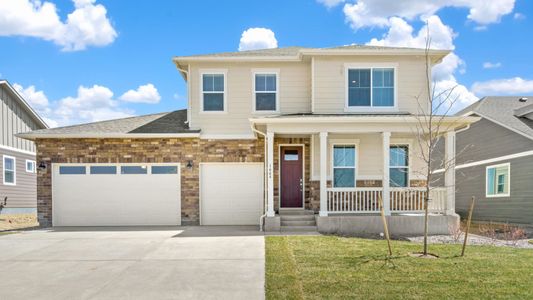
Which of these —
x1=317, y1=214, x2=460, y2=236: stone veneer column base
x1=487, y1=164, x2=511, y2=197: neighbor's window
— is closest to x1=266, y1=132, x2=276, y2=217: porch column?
x1=317, y1=214, x2=460, y2=236: stone veneer column base

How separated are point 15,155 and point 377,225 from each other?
57.1ft

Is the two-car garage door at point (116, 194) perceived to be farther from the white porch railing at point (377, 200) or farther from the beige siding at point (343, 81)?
the beige siding at point (343, 81)

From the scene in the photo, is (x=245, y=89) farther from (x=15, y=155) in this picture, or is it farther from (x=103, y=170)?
(x=15, y=155)

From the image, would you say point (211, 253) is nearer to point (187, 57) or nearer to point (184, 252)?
point (184, 252)

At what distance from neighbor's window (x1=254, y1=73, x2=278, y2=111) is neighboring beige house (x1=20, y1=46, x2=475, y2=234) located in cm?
3

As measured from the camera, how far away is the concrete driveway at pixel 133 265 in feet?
20.4

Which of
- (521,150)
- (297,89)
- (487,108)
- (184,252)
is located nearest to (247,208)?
(297,89)

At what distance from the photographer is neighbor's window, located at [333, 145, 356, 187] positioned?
13.5 meters

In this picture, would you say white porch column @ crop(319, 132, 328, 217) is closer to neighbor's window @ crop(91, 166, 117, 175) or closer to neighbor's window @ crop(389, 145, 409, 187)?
neighbor's window @ crop(389, 145, 409, 187)

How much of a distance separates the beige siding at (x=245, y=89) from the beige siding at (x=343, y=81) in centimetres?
68

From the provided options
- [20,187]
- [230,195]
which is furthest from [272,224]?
[20,187]

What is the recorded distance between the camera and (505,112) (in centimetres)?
1644

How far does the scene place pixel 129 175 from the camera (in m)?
13.8

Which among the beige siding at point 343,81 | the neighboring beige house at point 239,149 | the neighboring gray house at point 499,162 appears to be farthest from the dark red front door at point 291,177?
the neighboring gray house at point 499,162
